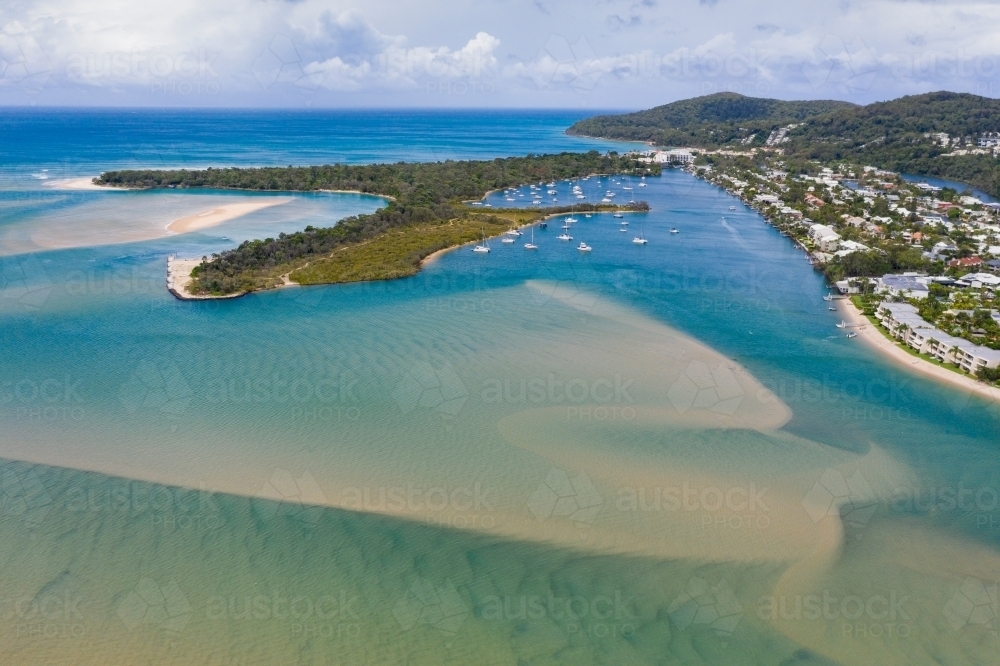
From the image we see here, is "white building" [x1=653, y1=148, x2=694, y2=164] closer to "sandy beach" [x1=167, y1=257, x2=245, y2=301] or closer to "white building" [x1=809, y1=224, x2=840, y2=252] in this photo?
"white building" [x1=809, y1=224, x2=840, y2=252]

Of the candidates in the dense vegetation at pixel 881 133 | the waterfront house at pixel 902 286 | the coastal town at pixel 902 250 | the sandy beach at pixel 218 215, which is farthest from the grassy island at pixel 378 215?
the dense vegetation at pixel 881 133

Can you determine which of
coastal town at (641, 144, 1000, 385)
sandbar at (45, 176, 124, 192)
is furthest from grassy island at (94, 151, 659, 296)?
coastal town at (641, 144, 1000, 385)

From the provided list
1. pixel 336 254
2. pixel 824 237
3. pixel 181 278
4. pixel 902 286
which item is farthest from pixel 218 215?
pixel 902 286

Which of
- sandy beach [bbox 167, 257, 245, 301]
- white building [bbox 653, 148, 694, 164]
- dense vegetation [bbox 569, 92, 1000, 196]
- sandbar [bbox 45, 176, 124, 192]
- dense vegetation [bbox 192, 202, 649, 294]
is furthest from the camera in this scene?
white building [bbox 653, 148, 694, 164]

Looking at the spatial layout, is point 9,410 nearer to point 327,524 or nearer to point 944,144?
point 327,524

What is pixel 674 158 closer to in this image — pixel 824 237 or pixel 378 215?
pixel 824 237

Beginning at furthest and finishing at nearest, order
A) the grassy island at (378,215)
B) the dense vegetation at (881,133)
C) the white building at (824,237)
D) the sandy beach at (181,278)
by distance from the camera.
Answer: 1. the dense vegetation at (881,133)
2. the white building at (824,237)
3. the grassy island at (378,215)
4. the sandy beach at (181,278)

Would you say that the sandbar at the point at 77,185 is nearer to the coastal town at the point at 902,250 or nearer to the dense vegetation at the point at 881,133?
the coastal town at the point at 902,250
